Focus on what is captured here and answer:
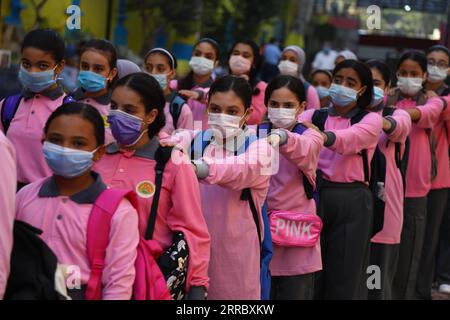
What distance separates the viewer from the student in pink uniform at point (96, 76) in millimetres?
5543

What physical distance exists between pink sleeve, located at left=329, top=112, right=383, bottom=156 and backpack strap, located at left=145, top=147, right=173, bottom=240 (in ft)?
5.98

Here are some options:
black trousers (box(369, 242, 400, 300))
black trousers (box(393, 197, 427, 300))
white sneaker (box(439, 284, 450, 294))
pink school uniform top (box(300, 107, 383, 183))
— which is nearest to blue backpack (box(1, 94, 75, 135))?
pink school uniform top (box(300, 107, 383, 183))

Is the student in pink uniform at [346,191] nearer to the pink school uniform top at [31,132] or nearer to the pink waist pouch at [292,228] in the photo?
the pink waist pouch at [292,228]

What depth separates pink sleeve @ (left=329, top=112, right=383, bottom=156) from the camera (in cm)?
580

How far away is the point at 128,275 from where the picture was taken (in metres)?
3.53

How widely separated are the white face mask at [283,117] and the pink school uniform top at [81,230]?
6.63ft

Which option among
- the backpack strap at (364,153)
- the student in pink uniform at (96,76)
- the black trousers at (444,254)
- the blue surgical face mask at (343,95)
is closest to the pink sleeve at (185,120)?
the student in pink uniform at (96,76)

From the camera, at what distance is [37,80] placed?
16.5ft

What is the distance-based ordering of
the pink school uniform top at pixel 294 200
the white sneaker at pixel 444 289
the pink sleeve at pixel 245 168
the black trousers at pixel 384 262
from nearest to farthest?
the pink sleeve at pixel 245 168 → the pink school uniform top at pixel 294 200 → the black trousers at pixel 384 262 → the white sneaker at pixel 444 289

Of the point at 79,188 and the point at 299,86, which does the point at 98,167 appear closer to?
the point at 79,188

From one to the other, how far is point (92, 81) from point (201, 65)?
2.41 meters

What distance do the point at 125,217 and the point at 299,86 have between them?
230cm

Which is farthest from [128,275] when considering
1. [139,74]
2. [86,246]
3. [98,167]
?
[139,74]

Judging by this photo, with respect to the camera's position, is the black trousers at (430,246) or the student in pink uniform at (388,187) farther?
the black trousers at (430,246)
